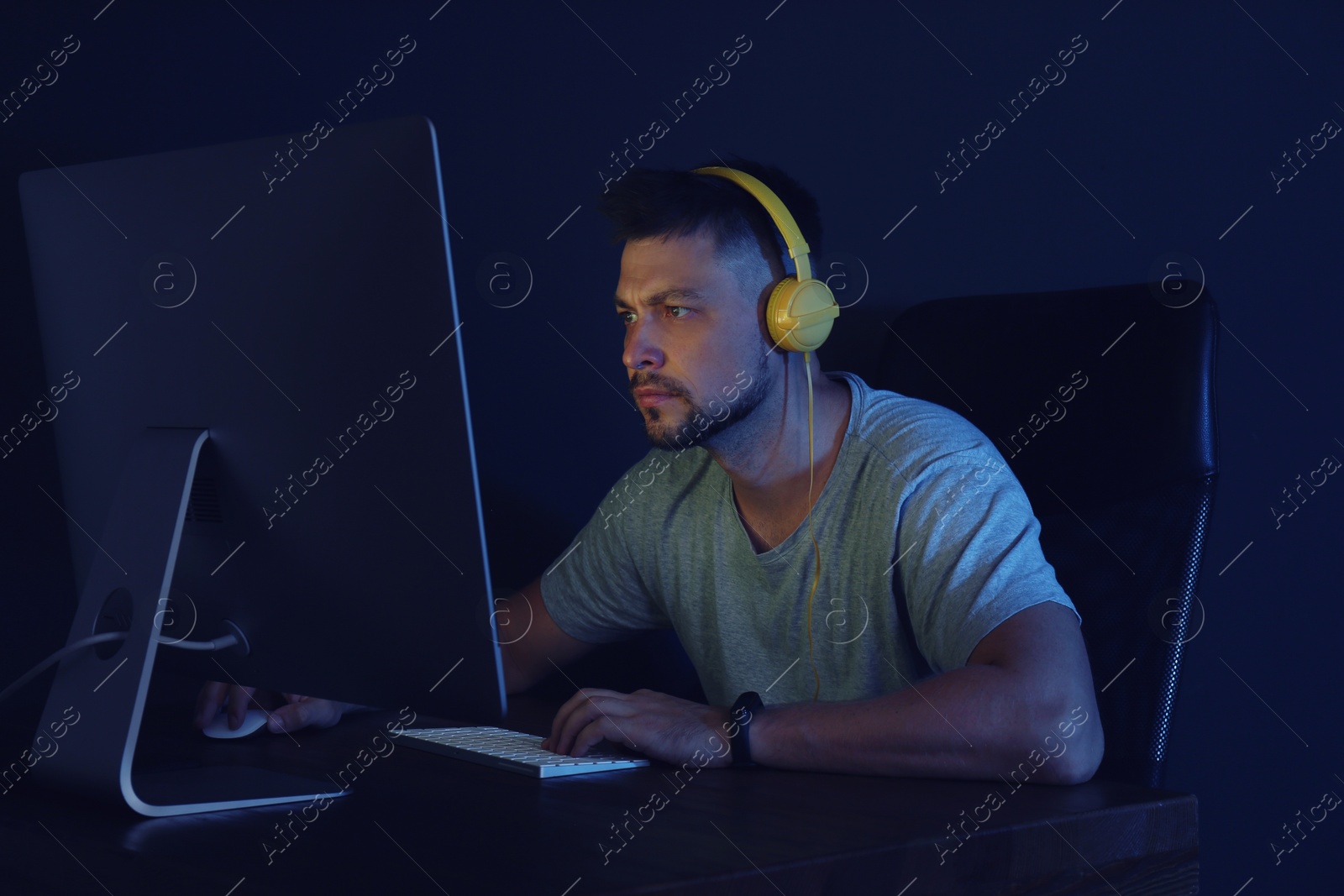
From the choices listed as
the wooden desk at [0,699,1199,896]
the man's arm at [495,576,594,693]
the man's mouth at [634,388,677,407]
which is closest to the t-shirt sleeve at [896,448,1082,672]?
the wooden desk at [0,699,1199,896]

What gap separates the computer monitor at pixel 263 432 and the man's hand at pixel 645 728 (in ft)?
0.81

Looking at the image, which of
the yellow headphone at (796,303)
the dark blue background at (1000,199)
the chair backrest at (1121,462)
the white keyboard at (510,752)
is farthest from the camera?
the dark blue background at (1000,199)

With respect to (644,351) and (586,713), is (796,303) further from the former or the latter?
(586,713)

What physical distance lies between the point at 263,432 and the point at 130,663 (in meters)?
0.21

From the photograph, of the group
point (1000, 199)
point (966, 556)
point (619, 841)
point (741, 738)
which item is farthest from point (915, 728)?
point (1000, 199)

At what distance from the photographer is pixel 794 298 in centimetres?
147

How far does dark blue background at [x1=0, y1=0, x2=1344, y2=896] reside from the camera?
183 centimetres

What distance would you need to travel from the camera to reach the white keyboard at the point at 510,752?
1037mm

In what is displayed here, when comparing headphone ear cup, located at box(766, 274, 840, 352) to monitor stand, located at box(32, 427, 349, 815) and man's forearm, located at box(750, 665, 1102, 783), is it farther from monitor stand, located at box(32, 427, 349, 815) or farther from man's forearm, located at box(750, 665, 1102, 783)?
monitor stand, located at box(32, 427, 349, 815)

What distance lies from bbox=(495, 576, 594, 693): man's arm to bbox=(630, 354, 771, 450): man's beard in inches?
13.2

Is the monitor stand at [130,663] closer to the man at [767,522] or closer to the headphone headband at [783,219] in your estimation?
the man at [767,522]

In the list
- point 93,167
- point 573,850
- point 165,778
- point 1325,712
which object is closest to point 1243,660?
point 1325,712

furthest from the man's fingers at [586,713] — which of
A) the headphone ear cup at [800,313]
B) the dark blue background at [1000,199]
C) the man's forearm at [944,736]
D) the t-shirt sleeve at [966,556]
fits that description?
the dark blue background at [1000,199]

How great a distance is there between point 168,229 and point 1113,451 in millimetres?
1071
